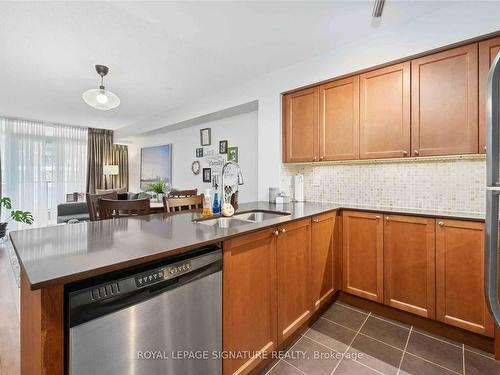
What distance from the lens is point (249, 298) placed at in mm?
1313

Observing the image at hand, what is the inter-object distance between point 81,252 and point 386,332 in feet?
6.80

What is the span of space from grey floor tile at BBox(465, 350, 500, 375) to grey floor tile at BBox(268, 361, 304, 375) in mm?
1005

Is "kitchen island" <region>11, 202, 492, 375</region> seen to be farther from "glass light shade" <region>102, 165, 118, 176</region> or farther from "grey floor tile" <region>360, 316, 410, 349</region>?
"glass light shade" <region>102, 165, 118, 176</region>

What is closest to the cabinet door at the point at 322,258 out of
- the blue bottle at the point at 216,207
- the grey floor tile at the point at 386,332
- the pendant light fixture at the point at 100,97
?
the grey floor tile at the point at 386,332

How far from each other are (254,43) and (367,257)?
2164mm

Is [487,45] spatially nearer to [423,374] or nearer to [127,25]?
[423,374]

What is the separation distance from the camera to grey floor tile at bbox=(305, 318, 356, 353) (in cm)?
171

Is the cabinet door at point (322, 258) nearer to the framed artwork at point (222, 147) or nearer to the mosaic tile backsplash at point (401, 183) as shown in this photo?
the mosaic tile backsplash at point (401, 183)

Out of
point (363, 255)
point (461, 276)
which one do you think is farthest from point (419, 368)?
point (363, 255)

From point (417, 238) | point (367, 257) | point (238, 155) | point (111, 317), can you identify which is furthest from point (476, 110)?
point (238, 155)

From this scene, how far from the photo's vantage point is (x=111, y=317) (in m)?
0.80

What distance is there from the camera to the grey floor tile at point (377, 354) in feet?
4.94

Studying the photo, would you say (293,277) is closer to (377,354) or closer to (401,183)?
(377,354)

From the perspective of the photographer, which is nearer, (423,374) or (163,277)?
(163,277)
